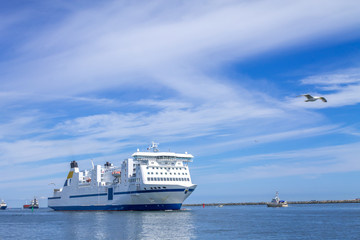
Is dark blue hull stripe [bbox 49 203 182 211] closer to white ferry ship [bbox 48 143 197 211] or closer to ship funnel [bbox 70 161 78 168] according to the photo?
white ferry ship [bbox 48 143 197 211]

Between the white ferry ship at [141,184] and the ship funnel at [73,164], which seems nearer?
the white ferry ship at [141,184]

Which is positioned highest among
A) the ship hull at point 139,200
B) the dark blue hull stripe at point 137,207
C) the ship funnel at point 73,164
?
the ship funnel at point 73,164

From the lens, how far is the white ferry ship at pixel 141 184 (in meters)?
67.1

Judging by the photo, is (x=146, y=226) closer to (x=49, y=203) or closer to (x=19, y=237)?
(x=19, y=237)

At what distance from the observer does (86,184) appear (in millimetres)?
87875

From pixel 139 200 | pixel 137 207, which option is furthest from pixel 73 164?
pixel 139 200

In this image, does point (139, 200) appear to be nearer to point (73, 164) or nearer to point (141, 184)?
point (141, 184)

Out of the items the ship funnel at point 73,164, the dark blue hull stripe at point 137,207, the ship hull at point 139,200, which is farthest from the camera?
the ship funnel at point 73,164

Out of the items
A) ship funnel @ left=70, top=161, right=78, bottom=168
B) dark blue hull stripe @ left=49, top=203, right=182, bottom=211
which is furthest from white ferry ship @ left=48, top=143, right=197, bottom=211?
ship funnel @ left=70, top=161, right=78, bottom=168

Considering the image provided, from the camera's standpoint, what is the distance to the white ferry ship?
67.1m

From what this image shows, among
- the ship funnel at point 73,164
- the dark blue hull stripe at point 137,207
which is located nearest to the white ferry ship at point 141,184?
the dark blue hull stripe at point 137,207

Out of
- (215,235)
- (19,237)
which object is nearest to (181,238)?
(215,235)

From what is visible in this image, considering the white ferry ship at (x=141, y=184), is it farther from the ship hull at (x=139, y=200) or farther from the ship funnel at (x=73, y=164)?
the ship funnel at (x=73, y=164)

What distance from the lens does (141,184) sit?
68.2m
